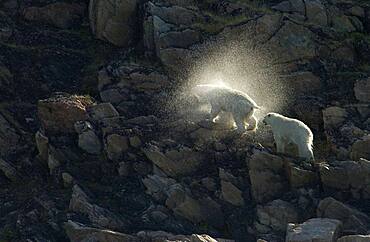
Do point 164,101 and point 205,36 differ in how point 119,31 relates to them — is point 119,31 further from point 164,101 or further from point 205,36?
point 164,101

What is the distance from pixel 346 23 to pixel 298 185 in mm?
10031

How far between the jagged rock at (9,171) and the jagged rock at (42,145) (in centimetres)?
90

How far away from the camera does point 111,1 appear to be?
78.1ft

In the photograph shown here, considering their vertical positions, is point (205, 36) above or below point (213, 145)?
above

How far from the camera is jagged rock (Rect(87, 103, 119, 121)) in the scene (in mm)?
18391

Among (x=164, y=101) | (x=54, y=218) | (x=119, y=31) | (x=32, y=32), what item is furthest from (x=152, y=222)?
(x=32, y=32)

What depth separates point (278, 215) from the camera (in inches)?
563

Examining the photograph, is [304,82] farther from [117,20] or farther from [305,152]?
[117,20]

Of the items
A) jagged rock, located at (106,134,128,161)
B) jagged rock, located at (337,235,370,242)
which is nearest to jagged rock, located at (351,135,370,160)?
jagged rock, located at (337,235,370,242)

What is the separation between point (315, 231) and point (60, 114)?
30.3ft

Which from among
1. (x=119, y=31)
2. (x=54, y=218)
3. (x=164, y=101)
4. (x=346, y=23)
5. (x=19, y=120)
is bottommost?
(x=54, y=218)

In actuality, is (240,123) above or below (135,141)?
above

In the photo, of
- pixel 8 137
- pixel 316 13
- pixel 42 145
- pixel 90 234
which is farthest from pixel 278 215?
pixel 316 13

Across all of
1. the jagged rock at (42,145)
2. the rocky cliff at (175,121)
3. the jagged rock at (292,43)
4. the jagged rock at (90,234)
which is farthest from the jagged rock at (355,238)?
the jagged rock at (292,43)
